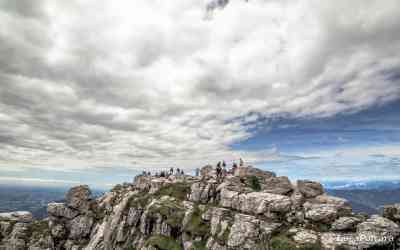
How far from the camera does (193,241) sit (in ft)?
443

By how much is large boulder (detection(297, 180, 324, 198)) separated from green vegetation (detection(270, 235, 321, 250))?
1382 inches

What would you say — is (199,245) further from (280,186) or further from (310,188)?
(310,188)

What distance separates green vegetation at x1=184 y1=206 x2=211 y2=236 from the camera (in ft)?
445

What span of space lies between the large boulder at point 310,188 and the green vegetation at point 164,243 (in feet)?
248

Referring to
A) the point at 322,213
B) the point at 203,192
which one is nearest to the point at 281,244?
the point at 322,213

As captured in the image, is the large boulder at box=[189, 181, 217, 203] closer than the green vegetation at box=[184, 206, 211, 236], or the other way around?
A: the green vegetation at box=[184, 206, 211, 236]

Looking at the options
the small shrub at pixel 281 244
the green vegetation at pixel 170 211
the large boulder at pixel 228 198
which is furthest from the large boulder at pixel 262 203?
the green vegetation at pixel 170 211

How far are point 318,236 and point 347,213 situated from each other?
21.3 meters

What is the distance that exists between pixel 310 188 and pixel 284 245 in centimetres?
4476

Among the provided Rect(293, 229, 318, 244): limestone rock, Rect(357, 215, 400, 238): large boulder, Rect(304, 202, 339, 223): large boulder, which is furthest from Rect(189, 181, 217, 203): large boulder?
Rect(357, 215, 400, 238): large boulder

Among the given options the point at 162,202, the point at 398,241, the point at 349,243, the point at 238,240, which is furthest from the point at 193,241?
the point at 398,241

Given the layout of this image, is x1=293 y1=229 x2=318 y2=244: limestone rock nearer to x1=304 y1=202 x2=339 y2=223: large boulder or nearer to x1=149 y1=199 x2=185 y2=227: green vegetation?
x1=304 y1=202 x2=339 y2=223: large boulder

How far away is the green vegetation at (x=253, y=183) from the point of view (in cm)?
16106

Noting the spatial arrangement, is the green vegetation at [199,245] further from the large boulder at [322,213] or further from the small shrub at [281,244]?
the large boulder at [322,213]
